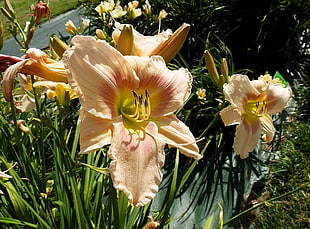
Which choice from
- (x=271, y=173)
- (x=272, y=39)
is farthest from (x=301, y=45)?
(x=271, y=173)

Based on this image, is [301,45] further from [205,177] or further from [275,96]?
[275,96]

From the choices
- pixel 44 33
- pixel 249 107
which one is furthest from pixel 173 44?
pixel 44 33

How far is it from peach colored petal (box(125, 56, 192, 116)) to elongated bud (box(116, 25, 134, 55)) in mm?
54

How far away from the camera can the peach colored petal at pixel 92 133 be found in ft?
2.30

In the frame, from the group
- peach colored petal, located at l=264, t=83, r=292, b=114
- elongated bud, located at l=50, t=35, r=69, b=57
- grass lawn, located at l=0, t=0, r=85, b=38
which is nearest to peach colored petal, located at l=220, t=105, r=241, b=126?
peach colored petal, located at l=264, t=83, r=292, b=114

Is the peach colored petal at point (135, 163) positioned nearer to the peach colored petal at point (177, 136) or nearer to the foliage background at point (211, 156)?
the peach colored petal at point (177, 136)

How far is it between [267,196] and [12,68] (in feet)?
5.86

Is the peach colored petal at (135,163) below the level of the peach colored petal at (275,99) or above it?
above

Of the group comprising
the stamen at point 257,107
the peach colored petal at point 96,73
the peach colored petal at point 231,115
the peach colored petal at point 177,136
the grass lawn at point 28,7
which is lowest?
the grass lawn at point 28,7

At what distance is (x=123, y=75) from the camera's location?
745mm

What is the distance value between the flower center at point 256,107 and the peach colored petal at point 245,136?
0.14 feet

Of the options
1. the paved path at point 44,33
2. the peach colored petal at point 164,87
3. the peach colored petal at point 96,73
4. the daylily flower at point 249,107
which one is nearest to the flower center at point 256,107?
the daylily flower at point 249,107

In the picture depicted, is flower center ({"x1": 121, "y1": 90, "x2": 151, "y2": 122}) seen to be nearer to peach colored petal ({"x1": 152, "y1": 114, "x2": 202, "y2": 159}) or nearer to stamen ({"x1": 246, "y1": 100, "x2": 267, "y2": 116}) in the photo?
peach colored petal ({"x1": 152, "y1": 114, "x2": 202, "y2": 159})

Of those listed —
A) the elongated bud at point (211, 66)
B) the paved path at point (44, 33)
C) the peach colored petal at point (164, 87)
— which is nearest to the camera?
the peach colored petal at point (164, 87)
